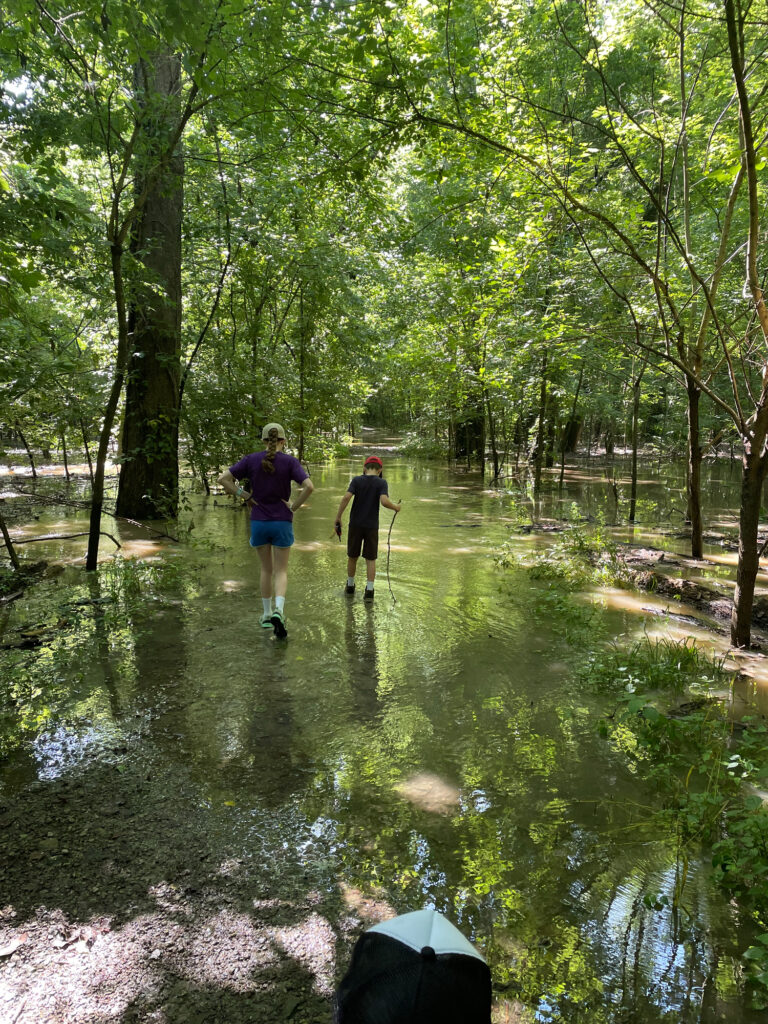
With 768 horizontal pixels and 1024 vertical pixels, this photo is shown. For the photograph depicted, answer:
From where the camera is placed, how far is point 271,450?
671cm

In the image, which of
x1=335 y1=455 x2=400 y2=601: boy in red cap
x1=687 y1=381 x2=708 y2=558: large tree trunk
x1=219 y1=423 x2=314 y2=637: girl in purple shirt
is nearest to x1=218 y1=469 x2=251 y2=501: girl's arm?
x1=219 y1=423 x2=314 y2=637: girl in purple shirt

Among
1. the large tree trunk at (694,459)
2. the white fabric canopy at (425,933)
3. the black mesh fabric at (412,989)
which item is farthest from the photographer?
the large tree trunk at (694,459)

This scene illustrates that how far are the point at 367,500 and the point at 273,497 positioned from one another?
76.9 inches

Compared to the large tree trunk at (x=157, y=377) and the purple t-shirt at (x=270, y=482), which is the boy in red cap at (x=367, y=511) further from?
the large tree trunk at (x=157, y=377)

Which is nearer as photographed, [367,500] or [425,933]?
[425,933]

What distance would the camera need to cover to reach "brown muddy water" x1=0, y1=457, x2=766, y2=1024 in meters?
2.71

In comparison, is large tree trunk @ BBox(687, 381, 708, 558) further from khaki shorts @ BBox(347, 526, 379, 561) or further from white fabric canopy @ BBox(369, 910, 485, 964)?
white fabric canopy @ BBox(369, 910, 485, 964)

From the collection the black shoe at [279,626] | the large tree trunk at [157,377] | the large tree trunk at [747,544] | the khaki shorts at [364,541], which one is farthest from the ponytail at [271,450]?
the large tree trunk at [747,544]

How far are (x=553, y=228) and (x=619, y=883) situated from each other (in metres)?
6.36

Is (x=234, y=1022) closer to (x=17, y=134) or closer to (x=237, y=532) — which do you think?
(x=17, y=134)

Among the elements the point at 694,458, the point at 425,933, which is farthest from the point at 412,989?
the point at 694,458

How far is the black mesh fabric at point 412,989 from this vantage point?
1289mm

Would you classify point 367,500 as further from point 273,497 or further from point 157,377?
point 157,377

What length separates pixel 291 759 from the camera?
4211mm
